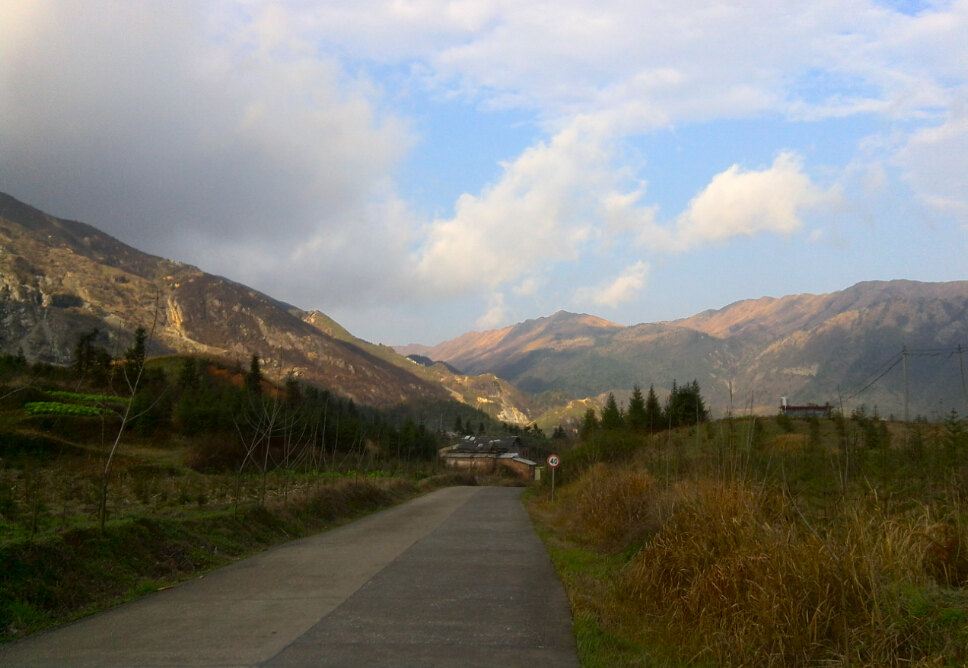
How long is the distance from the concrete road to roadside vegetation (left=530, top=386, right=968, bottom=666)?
726 millimetres

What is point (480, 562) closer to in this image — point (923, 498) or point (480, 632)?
point (480, 632)

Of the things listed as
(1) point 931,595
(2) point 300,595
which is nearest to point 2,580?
(2) point 300,595

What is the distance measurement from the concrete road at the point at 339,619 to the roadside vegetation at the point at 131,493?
0.74 metres

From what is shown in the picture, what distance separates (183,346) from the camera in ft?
624

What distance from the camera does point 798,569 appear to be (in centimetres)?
655

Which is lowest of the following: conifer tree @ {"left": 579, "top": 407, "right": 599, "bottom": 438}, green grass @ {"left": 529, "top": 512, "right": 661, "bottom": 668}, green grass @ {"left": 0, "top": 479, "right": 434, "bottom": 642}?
green grass @ {"left": 529, "top": 512, "right": 661, "bottom": 668}

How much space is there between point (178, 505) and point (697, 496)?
14.3 meters

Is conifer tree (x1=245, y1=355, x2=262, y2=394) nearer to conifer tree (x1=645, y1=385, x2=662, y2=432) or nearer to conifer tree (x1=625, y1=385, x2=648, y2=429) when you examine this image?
conifer tree (x1=625, y1=385, x2=648, y2=429)

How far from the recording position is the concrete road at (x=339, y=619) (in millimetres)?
6762

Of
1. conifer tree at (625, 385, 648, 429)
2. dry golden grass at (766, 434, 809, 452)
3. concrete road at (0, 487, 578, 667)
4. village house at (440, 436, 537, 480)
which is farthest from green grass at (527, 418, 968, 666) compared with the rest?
village house at (440, 436, 537, 480)

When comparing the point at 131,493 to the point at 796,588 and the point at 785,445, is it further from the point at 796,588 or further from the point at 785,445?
the point at 796,588

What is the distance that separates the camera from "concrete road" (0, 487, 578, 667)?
676cm

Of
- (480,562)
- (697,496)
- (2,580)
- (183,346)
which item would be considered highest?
(183,346)

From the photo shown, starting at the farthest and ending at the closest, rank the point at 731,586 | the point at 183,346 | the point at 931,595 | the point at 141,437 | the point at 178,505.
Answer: the point at 183,346
the point at 141,437
the point at 178,505
the point at 731,586
the point at 931,595
